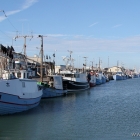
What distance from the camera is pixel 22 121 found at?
80.0ft

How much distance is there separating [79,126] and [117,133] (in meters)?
3.56

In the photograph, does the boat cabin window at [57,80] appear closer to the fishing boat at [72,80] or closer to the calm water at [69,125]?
the fishing boat at [72,80]

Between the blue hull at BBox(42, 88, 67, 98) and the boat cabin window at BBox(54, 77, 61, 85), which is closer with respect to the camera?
the blue hull at BBox(42, 88, 67, 98)

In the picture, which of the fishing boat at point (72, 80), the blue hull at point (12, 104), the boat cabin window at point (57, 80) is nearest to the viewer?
the blue hull at point (12, 104)

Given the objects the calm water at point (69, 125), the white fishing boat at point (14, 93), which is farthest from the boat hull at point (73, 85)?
the calm water at point (69, 125)

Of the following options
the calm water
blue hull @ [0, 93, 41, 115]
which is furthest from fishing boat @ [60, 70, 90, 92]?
the calm water

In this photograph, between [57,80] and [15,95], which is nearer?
[15,95]

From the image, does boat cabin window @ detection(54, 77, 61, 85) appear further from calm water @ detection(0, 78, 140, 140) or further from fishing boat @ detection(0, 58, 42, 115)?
calm water @ detection(0, 78, 140, 140)

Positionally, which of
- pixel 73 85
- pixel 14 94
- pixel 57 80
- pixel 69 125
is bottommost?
pixel 69 125

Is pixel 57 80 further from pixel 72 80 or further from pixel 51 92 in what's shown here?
pixel 72 80

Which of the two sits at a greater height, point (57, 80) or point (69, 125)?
point (57, 80)

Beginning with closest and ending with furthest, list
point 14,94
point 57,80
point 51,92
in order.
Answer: point 14,94 < point 51,92 < point 57,80

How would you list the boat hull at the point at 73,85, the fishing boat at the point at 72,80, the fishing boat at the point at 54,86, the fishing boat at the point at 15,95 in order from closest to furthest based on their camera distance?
1. the fishing boat at the point at 15,95
2. the fishing boat at the point at 54,86
3. the boat hull at the point at 73,85
4. the fishing boat at the point at 72,80

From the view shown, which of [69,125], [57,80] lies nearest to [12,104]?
[69,125]
